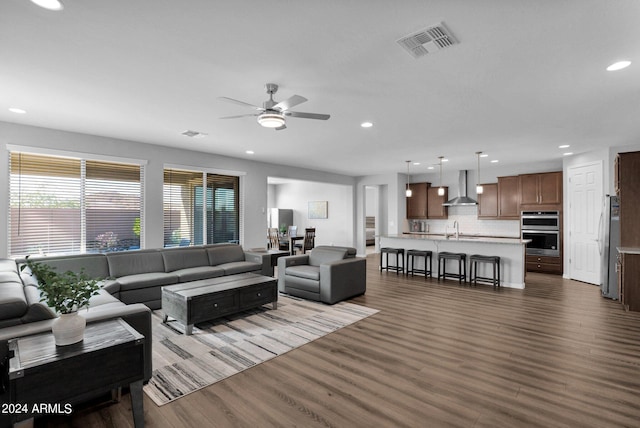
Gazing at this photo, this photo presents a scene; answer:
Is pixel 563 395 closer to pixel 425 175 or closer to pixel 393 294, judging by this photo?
pixel 393 294

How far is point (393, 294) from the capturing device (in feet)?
18.0

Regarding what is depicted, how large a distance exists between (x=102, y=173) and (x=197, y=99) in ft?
9.86

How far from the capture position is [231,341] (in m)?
3.46

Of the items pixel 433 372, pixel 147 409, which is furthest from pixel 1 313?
pixel 433 372

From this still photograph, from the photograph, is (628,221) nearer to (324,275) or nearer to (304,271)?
(324,275)

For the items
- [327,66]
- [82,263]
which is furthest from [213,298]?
[327,66]

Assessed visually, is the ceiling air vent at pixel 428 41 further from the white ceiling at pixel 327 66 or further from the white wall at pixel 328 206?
the white wall at pixel 328 206

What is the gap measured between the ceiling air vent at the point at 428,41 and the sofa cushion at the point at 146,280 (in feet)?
14.5

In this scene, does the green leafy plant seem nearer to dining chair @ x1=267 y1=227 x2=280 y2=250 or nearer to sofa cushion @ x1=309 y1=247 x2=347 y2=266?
sofa cushion @ x1=309 y1=247 x2=347 y2=266

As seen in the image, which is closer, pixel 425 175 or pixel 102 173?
pixel 102 173

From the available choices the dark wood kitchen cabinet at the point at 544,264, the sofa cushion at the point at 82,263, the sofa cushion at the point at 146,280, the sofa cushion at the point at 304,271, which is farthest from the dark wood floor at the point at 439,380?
the dark wood kitchen cabinet at the point at 544,264

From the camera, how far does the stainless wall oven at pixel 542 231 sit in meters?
7.22

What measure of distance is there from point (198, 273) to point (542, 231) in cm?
765

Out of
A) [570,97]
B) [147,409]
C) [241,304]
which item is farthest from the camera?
[241,304]
